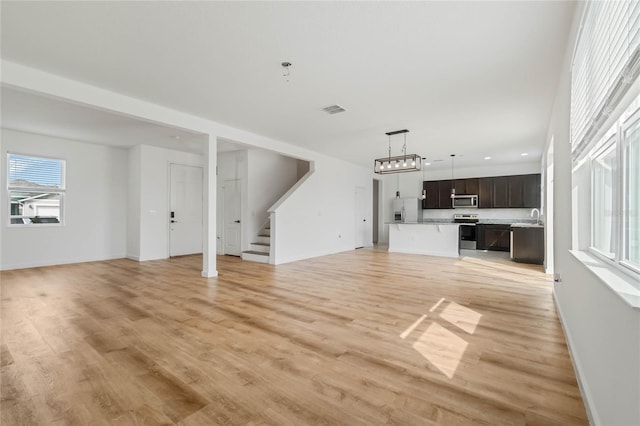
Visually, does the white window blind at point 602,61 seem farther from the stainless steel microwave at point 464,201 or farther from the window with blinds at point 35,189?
the window with blinds at point 35,189

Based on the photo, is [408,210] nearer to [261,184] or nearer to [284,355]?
[261,184]

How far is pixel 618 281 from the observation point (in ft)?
A: 4.47

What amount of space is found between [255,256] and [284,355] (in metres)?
4.89

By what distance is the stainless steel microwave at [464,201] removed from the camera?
9.75 m

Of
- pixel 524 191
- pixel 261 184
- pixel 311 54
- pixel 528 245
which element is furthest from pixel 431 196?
pixel 311 54

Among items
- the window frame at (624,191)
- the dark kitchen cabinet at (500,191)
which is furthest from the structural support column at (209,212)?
the dark kitchen cabinet at (500,191)

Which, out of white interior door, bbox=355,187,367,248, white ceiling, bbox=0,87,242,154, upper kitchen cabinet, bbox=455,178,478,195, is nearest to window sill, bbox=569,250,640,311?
white ceiling, bbox=0,87,242,154

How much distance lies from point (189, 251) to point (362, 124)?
5808 millimetres

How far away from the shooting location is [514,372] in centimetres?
215

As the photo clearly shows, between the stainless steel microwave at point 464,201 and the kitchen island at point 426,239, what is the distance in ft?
8.44

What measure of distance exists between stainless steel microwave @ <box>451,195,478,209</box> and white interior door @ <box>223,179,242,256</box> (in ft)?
23.3

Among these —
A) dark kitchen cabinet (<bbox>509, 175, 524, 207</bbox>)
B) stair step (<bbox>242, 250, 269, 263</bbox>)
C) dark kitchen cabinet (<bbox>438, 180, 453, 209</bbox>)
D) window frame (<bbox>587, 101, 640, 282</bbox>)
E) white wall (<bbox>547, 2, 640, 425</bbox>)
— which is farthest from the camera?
dark kitchen cabinet (<bbox>438, 180, 453, 209</bbox>)

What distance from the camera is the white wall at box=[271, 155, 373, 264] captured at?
6.97 metres

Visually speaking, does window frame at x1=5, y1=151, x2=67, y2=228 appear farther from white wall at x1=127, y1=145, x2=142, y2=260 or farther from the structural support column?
the structural support column
